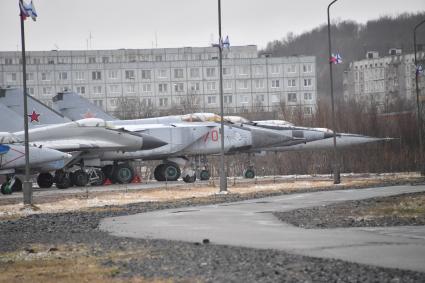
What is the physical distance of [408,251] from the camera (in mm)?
11461

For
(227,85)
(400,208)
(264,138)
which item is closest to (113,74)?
(227,85)

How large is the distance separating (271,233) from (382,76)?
430 feet

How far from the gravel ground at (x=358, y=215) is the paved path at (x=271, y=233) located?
0.58m

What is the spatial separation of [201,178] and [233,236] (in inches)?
1117

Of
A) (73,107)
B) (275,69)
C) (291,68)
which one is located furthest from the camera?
(291,68)

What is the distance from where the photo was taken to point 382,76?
14250cm

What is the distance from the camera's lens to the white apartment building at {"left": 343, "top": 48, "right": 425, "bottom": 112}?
452 ft

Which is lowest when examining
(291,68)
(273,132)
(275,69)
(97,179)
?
(97,179)

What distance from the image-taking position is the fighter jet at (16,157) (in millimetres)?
34000

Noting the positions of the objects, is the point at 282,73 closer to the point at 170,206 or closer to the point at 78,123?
the point at 78,123

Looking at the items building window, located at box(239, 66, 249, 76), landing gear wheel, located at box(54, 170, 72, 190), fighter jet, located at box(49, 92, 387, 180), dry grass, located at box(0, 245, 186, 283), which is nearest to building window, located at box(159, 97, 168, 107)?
A: building window, located at box(239, 66, 249, 76)

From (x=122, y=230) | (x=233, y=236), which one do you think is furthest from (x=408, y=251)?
(x=122, y=230)

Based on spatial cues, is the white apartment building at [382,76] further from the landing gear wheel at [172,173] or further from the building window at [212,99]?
the landing gear wheel at [172,173]

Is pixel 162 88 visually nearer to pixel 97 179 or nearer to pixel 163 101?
pixel 163 101
